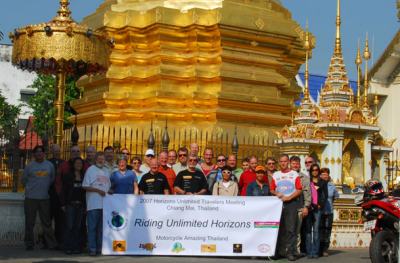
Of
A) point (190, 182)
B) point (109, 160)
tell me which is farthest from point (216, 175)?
point (109, 160)

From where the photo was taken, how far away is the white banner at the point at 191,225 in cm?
1317

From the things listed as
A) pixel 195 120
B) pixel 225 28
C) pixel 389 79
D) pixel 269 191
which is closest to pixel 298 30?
pixel 225 28

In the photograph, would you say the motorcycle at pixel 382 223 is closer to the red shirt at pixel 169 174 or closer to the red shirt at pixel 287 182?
the red shirt at pixel 287 182

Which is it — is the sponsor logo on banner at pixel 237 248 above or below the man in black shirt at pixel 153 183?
below

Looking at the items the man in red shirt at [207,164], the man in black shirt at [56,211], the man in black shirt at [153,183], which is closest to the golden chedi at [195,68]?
the man in red shirt at [207,164]

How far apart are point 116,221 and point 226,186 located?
1.88 metres

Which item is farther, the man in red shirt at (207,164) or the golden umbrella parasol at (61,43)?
the golden umbrella parasol at (61,43)

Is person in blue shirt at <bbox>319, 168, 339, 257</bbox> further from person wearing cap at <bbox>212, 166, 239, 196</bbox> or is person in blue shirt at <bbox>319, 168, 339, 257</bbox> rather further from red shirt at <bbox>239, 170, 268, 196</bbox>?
person wearing cap at <bbox>212, 166, 239, 196</bbox>

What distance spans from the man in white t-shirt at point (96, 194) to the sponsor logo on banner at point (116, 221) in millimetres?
169

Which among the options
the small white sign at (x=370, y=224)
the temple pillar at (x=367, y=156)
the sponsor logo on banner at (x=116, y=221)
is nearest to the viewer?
the small white sign at (x=370, y=224)

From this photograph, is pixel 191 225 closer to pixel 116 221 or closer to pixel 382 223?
pixel 116 221

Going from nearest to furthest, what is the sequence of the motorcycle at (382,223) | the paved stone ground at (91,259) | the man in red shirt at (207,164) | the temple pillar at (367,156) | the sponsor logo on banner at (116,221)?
the motorcycle at (382,223), the paved stone ground at (91,259), the sponsor logo on banner at (116,221), the man in red shirt at (207,164), the temple pillar at (367,156)

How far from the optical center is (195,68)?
20172mm

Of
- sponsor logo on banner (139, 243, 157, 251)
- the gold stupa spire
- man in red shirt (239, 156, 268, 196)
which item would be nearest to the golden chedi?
the gold stupa spire
